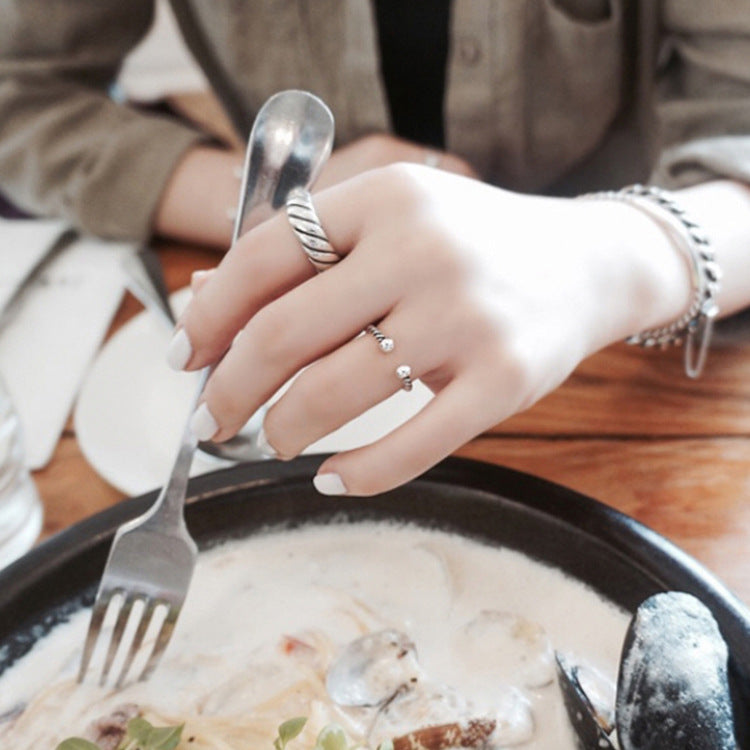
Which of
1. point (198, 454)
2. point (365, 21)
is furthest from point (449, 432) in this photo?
point (365, 21)

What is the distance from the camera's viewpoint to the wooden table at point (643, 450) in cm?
54

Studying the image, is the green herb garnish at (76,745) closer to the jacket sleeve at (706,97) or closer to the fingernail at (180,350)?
the fingernail at (180,350)

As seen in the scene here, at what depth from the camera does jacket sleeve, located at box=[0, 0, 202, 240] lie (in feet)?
2.79

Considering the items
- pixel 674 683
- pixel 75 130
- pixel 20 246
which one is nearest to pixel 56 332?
pixel 20 246

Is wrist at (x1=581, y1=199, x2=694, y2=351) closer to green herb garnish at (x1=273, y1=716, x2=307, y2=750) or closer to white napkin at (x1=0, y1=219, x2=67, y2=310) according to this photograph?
green herb garnish at (x1=273, y1=716, x2=307, y2=750)

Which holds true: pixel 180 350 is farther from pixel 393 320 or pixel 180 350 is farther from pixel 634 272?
pixel 634 272

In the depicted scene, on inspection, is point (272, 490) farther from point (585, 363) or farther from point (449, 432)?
point (585, 363)

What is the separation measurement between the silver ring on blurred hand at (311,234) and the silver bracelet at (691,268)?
0.23 meters

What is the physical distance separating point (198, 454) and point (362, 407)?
0.21m

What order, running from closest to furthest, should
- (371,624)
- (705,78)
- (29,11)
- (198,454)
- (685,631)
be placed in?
Answer: (685,631) < (371,624) < (198,454) < (705,78) < (29,11)

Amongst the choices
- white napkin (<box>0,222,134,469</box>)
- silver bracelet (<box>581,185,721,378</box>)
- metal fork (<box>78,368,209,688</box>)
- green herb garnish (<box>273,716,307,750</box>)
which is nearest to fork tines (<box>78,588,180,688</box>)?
metal fork (<box>78,368,209,688</box>)

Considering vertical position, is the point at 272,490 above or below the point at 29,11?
below

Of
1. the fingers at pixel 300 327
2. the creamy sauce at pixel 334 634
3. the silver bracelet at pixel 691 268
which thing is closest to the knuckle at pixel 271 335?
the fingers at pixel 300 327

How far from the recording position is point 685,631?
361 mm
